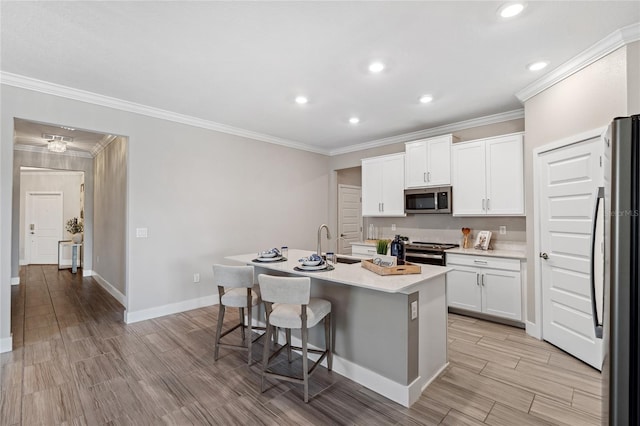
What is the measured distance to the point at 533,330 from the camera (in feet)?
11.2

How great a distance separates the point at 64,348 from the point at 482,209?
5431 millimetres

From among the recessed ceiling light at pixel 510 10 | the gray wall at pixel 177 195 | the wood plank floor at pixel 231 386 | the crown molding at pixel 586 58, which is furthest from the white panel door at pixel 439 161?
the gray wall at pixel 177 195

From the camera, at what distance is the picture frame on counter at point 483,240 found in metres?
4.25

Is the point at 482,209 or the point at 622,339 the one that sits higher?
the point at 482,209

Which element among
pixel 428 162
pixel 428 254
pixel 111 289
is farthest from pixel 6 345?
pixel 428 162

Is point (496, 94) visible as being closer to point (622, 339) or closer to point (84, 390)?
point (622, 339)

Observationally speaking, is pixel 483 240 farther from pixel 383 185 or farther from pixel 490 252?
pixel 383 185

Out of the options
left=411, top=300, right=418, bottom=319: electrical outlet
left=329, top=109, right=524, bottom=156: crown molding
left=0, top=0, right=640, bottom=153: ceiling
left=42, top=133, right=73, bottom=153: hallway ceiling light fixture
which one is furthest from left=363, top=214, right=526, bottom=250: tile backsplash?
left=42, top=133, right=73, bottom=153: hallway ceiling light fixture

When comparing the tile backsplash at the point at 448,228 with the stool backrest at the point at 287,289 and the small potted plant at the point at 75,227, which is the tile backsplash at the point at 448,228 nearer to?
the stool backrest at the point at 287,289

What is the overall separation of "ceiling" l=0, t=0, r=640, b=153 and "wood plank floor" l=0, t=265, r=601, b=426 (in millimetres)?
2689

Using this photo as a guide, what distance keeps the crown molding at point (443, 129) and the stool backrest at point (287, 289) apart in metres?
3.87

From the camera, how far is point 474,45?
2529 millimetres

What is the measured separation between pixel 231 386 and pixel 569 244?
3495mm

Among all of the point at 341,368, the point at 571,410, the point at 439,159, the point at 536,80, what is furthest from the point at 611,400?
the point at 439,159
